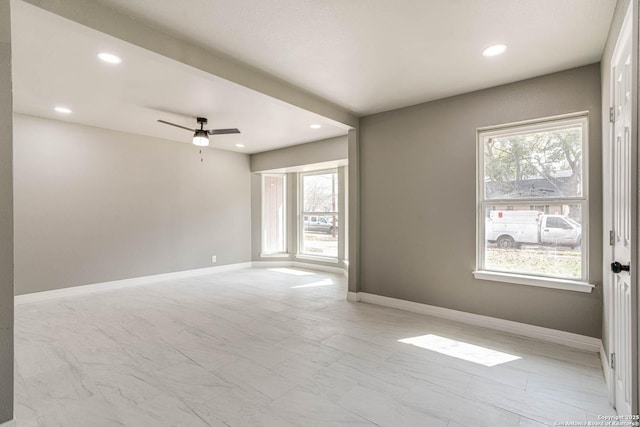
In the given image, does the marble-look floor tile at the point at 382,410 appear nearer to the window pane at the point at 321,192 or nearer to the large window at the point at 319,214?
the large window at the point at 319,214

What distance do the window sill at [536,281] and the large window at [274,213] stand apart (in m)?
5.12

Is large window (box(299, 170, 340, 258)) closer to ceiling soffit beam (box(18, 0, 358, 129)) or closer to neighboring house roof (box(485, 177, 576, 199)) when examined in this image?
ceiling soffit beam (box(18, 0, 358, 129))

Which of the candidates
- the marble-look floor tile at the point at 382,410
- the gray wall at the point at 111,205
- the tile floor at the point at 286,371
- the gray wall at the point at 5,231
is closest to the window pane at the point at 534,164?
the tile floor at the point at 286,371

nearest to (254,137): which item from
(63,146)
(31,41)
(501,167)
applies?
(63,146)

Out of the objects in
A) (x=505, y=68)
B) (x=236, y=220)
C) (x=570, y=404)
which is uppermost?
(x=505, y=68)

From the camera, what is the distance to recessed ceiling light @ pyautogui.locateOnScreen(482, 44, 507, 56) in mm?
2621

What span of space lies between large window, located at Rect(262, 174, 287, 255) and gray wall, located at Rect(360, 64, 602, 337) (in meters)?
3.57

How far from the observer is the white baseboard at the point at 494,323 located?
294 cm

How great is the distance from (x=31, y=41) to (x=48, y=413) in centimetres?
286

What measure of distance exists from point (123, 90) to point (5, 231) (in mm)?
2473

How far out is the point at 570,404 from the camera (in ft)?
6.87

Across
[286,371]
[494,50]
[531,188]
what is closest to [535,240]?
[531,188]

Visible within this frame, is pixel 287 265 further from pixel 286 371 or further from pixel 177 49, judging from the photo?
pixel 177 49

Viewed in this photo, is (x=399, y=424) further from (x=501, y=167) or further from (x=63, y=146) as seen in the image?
(x=63, y=146)
